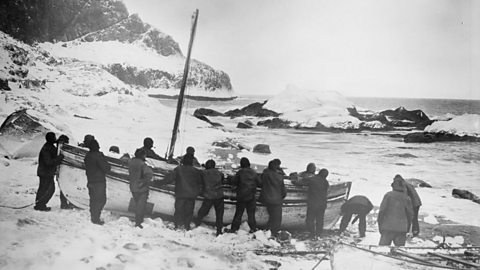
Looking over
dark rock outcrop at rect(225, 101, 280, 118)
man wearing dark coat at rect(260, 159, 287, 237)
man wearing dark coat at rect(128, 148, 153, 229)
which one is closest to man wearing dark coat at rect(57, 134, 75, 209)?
man wearing dark coat at rect(128, 148, 153, 229)

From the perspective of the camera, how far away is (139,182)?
14.9ft

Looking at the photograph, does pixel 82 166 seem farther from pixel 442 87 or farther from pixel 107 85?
pixel 442 87

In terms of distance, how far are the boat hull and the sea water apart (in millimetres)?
1527

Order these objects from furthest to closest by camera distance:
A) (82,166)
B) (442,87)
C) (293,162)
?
1. (293,162)
2. (442,87)
3. (82,166)

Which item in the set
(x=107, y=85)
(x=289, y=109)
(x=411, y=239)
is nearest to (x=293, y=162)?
(x=289, y=109)

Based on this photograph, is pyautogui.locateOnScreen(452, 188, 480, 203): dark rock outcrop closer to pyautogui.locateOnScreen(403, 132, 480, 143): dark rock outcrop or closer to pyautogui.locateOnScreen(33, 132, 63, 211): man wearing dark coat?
pyautogui.locateOnScreen(403, 132, 480, 143): dark rock outcrop

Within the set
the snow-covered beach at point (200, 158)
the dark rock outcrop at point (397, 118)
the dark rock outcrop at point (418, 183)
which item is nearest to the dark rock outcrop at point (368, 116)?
the dark rock outcrop at point (397, 118)

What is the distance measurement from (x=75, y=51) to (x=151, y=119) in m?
1.86

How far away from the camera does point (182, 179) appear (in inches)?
184

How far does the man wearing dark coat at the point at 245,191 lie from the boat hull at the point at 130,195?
19 cm

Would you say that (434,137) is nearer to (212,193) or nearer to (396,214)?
(396,214)

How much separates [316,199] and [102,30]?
186 inches

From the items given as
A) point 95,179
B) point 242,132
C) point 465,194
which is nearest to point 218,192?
point 95,179

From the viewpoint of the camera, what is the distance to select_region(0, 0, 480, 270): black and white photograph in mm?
4309
